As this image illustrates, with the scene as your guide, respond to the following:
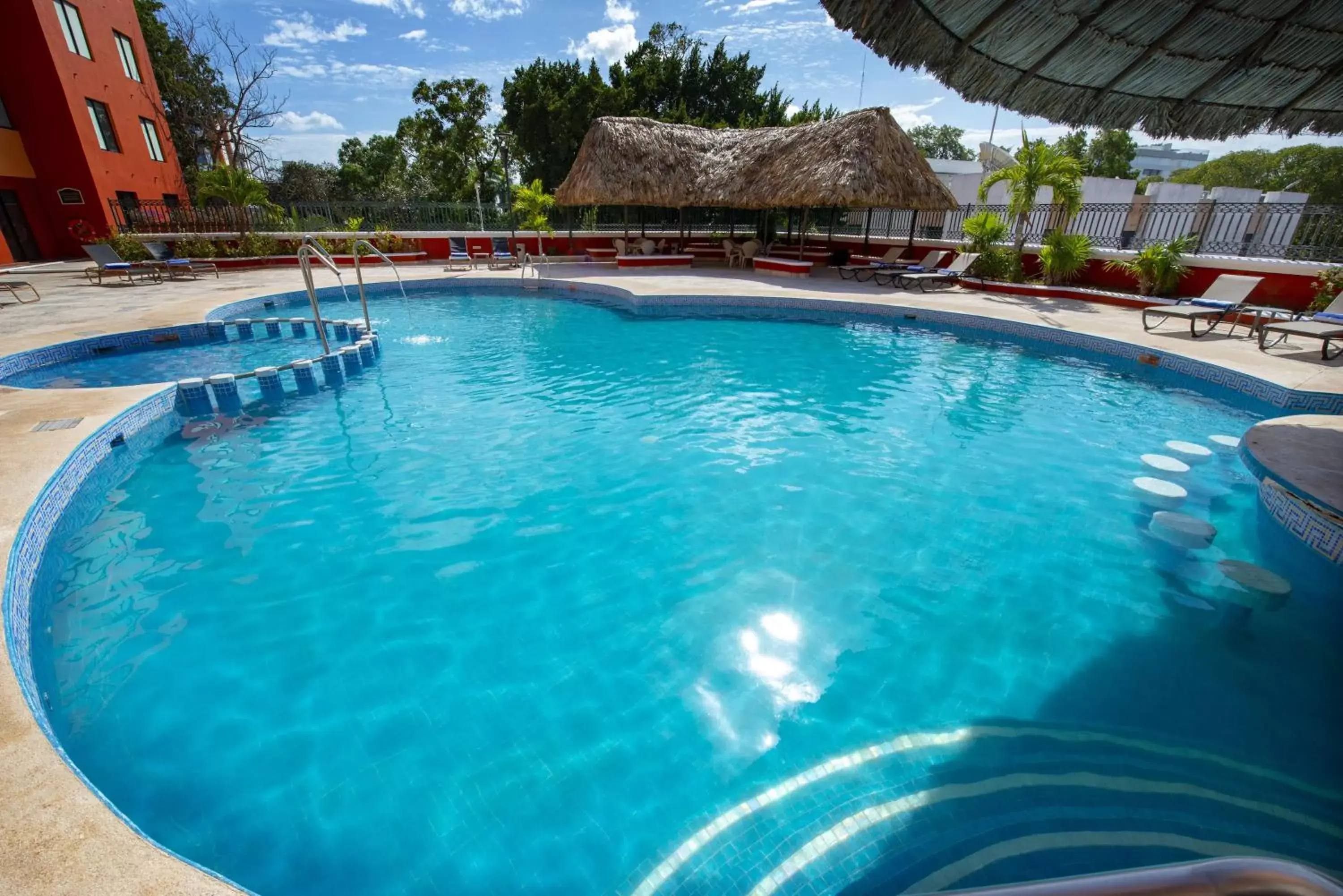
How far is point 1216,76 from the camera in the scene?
3828mm

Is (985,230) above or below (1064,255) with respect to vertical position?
above

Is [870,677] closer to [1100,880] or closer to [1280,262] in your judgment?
[1100,880]

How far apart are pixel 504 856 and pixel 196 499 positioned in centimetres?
442

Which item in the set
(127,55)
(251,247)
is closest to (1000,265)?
(251,247)

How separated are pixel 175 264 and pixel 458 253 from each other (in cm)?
752

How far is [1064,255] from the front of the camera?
41.5 feet

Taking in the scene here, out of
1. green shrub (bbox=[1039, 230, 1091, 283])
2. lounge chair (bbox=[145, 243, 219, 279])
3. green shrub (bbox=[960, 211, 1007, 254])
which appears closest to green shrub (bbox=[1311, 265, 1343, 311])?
green shrub (bbox=[1039, 230, 1091, 283])

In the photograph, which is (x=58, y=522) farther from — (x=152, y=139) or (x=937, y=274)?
(x=152, y=139)

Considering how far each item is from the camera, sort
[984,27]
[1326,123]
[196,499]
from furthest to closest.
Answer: [196,499], [1326,123], [984,27]

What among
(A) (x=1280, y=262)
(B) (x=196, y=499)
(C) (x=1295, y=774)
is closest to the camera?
(C) (x=1295, y=774)

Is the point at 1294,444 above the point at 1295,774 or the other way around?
above

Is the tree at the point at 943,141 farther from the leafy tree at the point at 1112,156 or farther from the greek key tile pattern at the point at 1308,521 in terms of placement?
the greek key tile pattern at the point at 1308,521

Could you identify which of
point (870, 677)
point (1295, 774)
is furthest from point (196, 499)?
point (1295, 774)

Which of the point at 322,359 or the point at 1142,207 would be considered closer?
the point at 322,359
